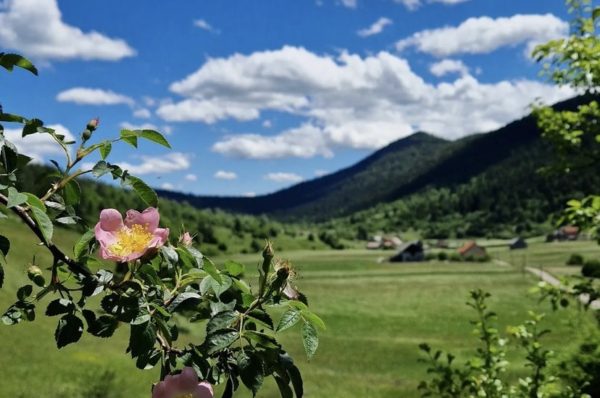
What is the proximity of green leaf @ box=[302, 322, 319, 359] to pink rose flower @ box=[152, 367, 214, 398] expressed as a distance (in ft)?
1.01

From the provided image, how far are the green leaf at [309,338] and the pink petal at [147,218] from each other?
58 cm

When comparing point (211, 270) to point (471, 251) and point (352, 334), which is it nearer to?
point (352, 334)

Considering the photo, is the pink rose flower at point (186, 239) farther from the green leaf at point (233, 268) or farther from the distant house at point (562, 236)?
the distant house at point (562, 236)

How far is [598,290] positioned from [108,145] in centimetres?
465

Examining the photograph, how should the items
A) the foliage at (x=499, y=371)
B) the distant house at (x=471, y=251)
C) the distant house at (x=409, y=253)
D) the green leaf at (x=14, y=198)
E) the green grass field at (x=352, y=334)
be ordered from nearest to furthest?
the green leaf at (x=14, y=198) < the foliage at (x=499, y=371) < the green grass field at (x=352, y=334) < the distant house at (x=471, y=251) < the distant house at (x=409, y=253)

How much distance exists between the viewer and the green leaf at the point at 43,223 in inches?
62.8

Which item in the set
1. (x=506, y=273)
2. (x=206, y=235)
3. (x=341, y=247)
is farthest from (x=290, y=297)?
(x=341, y=247)

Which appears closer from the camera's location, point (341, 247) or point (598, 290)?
point (598, 290)

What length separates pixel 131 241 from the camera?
1.86m

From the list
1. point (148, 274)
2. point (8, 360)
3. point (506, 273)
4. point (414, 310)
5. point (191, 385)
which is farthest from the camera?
point (506, 273)

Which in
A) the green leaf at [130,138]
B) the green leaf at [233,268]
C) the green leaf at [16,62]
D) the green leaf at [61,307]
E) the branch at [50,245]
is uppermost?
the green leaf at [16,62]

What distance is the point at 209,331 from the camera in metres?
1.70

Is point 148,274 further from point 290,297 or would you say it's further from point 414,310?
point 414,310

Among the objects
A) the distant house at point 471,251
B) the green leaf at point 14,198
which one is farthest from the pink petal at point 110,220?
the distant house at point 471,251
